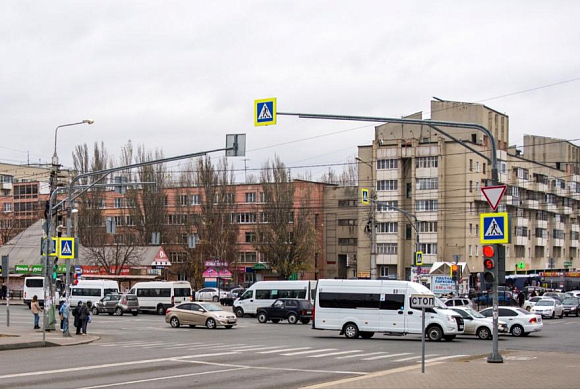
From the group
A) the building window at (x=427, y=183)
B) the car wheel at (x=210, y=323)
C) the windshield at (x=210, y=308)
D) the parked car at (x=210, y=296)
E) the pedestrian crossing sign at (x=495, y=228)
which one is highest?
the building window at (x=427, y=183)

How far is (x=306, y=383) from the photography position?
18.5 m

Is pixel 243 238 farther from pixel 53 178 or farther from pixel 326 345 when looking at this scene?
pixel 326 345

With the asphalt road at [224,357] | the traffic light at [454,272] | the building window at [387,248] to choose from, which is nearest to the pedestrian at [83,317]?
the asphalt road at [224,357]

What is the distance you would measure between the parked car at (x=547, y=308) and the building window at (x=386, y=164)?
127 feet

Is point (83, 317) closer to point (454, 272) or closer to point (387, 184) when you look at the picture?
point (454, 272)

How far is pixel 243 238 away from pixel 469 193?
2910cm

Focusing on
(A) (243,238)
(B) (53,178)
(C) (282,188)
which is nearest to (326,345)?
(B) (53,178)

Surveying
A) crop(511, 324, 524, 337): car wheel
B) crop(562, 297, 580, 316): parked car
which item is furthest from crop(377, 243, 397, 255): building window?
crop(511, 324, 524, 337): car wheel

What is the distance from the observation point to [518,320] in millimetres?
37062

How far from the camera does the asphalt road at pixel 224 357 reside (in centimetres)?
1914

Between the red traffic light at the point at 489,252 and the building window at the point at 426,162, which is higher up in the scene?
the building window at the point at 426,162

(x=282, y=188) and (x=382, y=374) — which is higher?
(x=282, y=188)

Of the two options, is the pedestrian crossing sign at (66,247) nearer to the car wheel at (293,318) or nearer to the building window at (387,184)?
the car wheel at (293,318)

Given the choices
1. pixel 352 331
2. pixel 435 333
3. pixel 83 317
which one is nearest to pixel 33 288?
pixel 83 317
